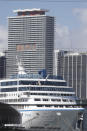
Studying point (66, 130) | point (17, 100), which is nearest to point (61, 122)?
point (66, 130)

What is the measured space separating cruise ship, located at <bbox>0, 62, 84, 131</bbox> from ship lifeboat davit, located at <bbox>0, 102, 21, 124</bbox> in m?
7.50

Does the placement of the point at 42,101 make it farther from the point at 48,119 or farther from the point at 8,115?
the point at 8,115

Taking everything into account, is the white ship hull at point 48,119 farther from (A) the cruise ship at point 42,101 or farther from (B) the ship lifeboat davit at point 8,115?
(B) the ship lifeboat davit at point 8,115

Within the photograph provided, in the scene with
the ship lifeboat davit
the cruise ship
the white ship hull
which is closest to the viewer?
the ship lifeboat davit

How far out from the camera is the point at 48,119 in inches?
5536

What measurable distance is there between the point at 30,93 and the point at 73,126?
457 inches

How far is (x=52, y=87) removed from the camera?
495 ft

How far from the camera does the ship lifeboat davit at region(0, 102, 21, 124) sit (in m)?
120

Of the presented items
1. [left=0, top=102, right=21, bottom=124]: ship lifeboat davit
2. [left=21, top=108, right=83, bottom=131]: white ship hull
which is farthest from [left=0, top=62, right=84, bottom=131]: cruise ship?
[left=0, top=102, right=21, bottom=124]: ship lifeboat davit

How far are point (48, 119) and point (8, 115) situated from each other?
16874 millimetres

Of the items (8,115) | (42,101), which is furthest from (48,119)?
(8,115)

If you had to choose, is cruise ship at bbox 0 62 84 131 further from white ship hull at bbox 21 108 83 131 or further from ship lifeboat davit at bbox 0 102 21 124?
ship lifeboat davit at bbox 0 102 21 124

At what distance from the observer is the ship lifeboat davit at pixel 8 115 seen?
392ft

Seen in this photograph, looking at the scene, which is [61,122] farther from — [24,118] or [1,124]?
[1,124]
